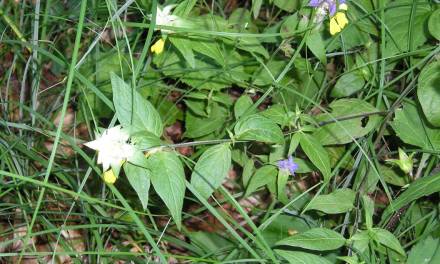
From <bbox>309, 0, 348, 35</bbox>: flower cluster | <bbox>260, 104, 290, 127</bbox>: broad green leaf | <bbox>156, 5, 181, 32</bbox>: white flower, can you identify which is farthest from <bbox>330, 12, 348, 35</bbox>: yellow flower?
<bbox>156, 5, 181, 32</bbox>: white flower

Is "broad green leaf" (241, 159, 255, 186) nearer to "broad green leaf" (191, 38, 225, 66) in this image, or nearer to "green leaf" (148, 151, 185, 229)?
"broad green leaf" (191, 38, 225, 66)

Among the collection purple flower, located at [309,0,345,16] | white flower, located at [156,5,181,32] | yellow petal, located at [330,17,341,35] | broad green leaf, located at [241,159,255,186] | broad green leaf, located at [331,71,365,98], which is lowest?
broad green leaf, located at [241,159,255,186]

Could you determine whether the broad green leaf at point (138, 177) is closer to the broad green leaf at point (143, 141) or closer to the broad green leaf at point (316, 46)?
the broad green leaf at point (143, 141)

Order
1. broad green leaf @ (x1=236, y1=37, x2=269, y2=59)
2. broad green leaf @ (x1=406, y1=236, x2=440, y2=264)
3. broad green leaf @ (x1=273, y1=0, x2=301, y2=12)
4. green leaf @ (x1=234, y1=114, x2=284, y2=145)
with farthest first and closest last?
broad green leaf @ (x1=273, y1=0, x2=301, y2=12)
broad green leaf @ (x1=236, y1=37, x2=269, y2=59)
broad green leaf @ (x1=406, y1=236, x2=440, y2=264)
green leaf @ (x1=234, y1=114, x2=284, y2=145)

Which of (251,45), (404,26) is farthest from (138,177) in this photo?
(404,26)

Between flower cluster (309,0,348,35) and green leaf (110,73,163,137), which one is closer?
green leaf (110,73,163,137)

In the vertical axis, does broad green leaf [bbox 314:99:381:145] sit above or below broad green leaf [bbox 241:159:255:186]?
above

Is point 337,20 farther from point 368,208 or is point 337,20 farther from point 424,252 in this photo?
point 424,252

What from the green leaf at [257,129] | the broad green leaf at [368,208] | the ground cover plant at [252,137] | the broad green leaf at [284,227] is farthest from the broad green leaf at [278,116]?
the broad green leaf at [284,227]
